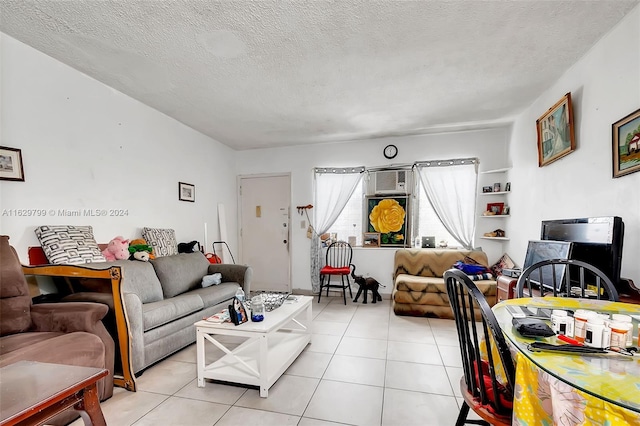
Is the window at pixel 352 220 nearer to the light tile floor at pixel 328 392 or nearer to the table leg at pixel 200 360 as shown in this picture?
the light tile floor at pixel 328 392

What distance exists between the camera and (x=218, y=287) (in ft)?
10.6

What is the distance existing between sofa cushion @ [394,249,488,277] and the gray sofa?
2.24 meters

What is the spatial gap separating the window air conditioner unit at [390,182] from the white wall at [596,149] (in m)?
1.63

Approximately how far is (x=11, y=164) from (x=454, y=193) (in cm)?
483

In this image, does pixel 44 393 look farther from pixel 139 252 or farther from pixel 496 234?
pixel 496 234

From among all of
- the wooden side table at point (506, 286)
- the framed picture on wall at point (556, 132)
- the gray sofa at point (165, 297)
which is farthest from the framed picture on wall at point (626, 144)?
the gray sofa at point (165, 297)

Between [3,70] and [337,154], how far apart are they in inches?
148

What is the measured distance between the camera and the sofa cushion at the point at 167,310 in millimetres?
2232

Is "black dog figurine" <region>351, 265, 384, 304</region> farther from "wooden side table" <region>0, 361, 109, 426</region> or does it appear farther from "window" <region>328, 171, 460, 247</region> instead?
"wooden side table" <region>0, 361, 109, 426</region>

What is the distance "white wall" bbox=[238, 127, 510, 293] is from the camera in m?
4.12

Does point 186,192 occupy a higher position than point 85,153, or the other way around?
point 85,153

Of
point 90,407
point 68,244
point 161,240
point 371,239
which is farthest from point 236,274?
point 90,407

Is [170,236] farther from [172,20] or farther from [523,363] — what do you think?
[523,363]

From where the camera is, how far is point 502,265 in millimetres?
3799
